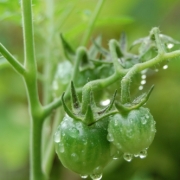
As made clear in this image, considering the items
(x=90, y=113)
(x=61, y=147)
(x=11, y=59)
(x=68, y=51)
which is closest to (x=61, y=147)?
(x=61, y=147)

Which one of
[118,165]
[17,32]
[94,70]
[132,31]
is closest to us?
[94,70]

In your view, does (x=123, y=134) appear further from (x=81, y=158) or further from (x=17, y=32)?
(x=17, y=32)

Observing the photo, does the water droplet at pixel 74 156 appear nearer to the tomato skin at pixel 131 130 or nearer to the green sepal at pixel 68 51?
the tomato skin at pixel 131 130

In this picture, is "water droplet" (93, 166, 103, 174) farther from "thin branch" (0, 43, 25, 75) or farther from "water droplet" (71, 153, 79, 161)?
"thin branch" (0, 43, 25, 75)

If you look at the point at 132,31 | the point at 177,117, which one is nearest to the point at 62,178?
the point at 177,117

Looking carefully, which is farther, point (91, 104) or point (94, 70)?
point (94, 70)

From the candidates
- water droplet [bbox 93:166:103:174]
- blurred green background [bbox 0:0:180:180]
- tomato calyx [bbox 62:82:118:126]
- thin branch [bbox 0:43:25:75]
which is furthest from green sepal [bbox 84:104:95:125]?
blurred green background [bbox 0:0:180:180]
